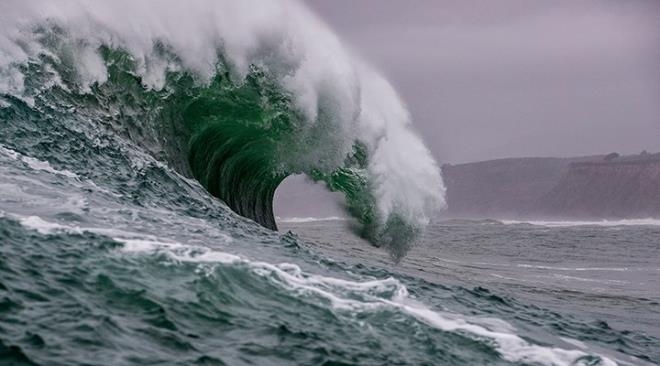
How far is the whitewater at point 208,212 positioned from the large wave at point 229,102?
4cm

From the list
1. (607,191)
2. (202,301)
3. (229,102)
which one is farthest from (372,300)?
(607,191)

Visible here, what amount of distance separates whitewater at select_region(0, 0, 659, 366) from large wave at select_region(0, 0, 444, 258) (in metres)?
0.04

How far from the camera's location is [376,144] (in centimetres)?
1752

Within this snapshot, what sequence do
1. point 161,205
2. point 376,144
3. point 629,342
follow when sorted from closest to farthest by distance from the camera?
point 629,342
point 161,205
point 376,144

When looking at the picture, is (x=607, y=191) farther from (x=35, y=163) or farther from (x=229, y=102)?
(x=35, y=163)

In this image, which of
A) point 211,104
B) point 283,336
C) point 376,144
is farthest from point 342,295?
point 376,144

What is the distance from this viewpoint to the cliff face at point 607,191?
15500 centimetres

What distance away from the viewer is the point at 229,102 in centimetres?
1503

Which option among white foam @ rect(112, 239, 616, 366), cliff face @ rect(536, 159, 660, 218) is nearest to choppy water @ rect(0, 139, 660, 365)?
white foam @ rect(112, 239, 616, 366)

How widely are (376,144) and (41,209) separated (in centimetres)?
1055

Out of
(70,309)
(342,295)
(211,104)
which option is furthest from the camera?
(211,104)

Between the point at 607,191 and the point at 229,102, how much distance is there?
157m

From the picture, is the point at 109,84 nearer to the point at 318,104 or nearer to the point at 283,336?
the point at 318,104

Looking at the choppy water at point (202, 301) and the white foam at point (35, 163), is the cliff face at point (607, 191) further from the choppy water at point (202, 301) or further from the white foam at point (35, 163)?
the white foam at point (35, 163)
